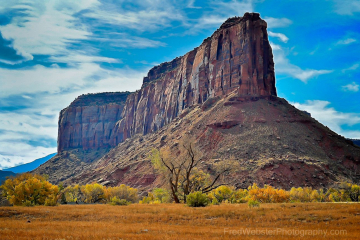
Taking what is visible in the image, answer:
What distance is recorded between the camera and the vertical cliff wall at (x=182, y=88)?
80000mm

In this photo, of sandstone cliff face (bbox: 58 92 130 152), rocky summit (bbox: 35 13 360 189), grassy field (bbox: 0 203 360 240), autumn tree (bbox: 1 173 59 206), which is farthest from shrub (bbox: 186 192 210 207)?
sandstone cliff face (bbox: 58 92 130 152)

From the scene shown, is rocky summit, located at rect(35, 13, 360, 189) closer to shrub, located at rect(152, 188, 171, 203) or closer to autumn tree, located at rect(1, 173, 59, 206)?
shrub, located at rect(152, 188, 171, 203)

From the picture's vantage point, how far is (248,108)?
229ft

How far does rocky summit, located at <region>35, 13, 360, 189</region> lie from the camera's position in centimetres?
5131

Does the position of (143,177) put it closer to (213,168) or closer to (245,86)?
(213,168)

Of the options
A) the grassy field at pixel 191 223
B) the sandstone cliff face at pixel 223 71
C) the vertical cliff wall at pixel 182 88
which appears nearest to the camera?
the grassy field at pixel 191 223

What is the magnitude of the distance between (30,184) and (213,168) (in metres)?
31.1

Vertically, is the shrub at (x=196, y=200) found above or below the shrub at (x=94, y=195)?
above

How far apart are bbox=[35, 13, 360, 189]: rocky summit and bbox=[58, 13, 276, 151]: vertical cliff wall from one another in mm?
325

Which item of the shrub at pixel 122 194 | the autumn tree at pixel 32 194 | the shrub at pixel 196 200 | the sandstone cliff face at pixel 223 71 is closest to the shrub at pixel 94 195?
the shrub at pixel 122 194

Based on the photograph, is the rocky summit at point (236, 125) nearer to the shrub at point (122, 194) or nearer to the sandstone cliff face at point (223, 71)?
the sandstone cliff face at point (223, 71)

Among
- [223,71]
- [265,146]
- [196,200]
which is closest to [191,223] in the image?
[196,200]

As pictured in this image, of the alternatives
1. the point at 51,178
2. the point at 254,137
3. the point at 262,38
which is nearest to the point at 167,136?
the point at 254,137

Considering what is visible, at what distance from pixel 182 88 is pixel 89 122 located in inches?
3074
